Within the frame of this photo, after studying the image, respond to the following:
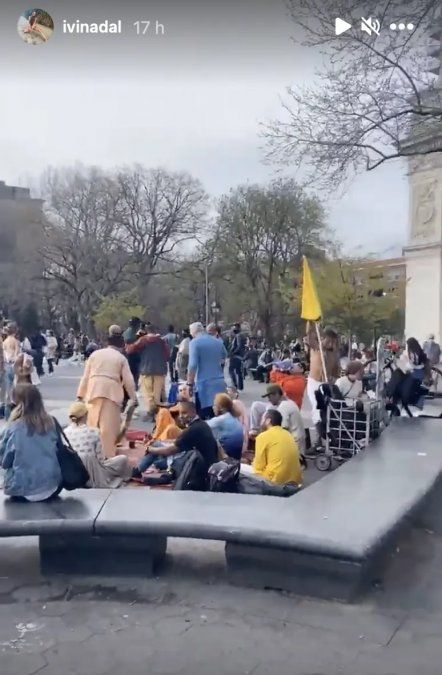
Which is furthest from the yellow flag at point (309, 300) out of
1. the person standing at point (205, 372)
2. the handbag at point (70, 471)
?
the handbag at point (70, 471)

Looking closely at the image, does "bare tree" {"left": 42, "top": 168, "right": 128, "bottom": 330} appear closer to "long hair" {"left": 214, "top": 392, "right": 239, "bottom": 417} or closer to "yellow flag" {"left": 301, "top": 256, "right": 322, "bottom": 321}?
"yellow flag" {"left": 301, "top": 256, "right": 322, "bottom": 321}

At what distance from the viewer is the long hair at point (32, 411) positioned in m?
5.29

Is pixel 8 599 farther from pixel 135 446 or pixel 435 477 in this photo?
pixel 135 446

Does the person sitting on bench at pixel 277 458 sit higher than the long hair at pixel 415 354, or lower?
lower

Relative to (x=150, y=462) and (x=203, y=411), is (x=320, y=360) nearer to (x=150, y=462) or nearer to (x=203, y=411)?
(x=203, y=411)

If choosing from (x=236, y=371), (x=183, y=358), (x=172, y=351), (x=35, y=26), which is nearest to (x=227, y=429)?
(x=35, y=26)

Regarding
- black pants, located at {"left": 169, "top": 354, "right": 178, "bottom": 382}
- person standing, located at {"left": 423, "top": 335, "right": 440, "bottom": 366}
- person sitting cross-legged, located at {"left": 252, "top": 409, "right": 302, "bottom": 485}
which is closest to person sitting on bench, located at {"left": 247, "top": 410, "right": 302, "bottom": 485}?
person sitting cross-legged, located at {"left": 252, "top": 409, "right": 302, "bottom": 485}

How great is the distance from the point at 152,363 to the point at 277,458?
4814 millimetres

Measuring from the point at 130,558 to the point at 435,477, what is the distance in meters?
2.91

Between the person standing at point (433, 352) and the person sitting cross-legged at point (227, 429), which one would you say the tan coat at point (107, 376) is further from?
the person standing at point (433, 352)

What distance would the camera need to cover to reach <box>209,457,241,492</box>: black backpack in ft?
20.2

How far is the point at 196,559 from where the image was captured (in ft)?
17.6

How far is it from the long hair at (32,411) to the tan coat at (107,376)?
8.90 feet

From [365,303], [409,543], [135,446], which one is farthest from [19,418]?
[365,303]
